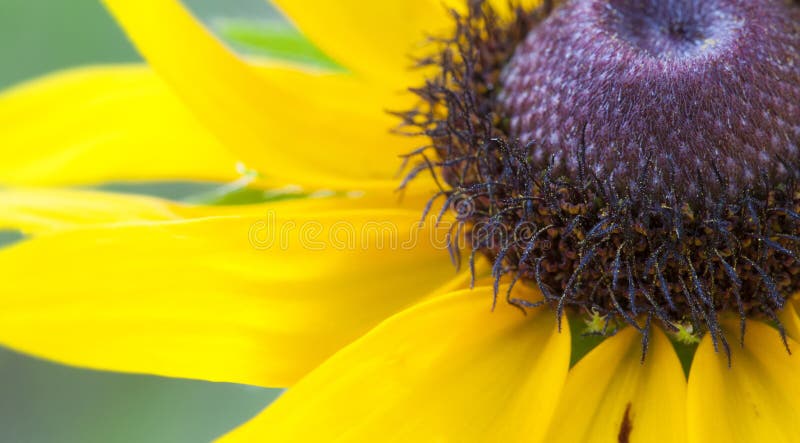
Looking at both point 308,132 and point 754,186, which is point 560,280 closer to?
point 754,186

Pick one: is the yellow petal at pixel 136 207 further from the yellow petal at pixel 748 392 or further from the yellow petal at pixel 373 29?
the yellow petal at pixel 748 392

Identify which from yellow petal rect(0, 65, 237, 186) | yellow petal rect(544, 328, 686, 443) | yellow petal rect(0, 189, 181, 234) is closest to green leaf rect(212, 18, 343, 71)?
yellow petal rect(0, 65, 237, 186)

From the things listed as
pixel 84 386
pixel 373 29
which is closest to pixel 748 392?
pixel 373 29

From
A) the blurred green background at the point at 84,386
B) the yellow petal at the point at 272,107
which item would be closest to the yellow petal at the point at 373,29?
the yellow petal at the point at 272,107

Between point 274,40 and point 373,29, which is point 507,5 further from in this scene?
point 274,40

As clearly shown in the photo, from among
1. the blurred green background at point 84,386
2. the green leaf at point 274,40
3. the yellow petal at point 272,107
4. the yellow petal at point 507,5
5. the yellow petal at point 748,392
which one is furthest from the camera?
Result: the blurred green background at point 84,386

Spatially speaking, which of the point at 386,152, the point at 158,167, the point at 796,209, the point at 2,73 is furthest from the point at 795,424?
the point at 2,73
